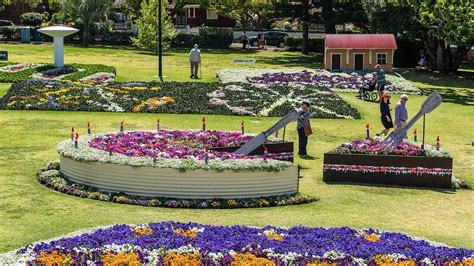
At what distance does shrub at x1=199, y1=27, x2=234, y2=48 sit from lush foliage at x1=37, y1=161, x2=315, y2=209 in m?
54.9

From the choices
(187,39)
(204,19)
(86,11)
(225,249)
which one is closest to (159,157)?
(225,249)

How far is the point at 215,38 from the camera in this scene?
75188 millimetres

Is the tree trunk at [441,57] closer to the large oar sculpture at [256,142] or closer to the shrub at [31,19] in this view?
the large oar sculpture at [256,142]

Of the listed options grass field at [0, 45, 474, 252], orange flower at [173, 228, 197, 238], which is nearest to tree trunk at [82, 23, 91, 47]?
grass field at [0, 45, 474, 252]

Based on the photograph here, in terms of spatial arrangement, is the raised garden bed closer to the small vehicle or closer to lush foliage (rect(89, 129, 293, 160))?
lush foliage (rect(89, 129, 293, 160))

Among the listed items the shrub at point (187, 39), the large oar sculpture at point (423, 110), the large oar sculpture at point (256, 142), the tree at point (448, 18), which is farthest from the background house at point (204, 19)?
the large oar sculpture at point (423, 110)

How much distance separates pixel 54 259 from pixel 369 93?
29133 mm

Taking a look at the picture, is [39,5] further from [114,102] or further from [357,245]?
[357,245]

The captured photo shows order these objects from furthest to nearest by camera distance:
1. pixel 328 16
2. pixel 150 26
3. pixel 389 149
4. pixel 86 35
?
pixel 86 35, pixel 328 16, pixel 150 26, pixel 389 149

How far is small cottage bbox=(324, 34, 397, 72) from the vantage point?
50.2m

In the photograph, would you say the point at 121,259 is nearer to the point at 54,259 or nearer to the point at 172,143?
the point at 54,259

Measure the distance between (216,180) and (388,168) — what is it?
5771 millimetres

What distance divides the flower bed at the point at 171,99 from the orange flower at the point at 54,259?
2121cm

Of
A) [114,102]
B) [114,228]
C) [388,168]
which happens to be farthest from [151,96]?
[114,228]
